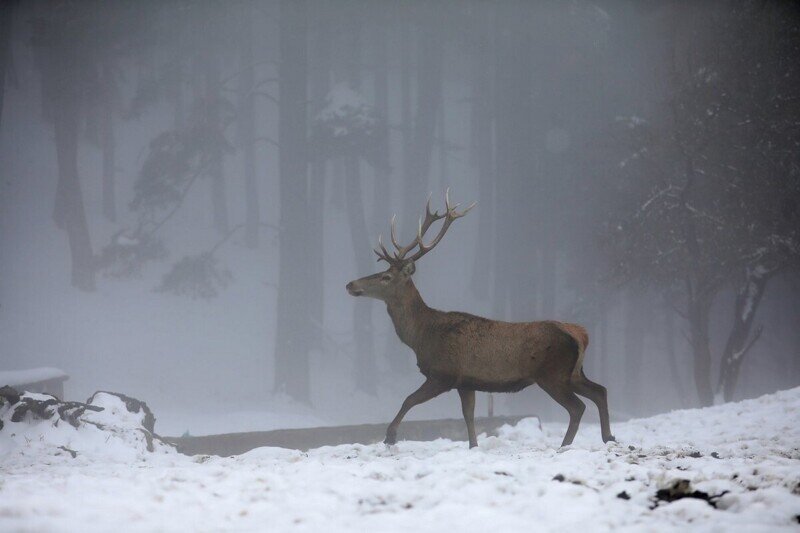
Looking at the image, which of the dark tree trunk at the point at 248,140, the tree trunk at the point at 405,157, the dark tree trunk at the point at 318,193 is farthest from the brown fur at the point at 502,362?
the dark tree trunk at the point at 248,140

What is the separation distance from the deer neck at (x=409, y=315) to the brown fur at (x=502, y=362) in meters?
0.18

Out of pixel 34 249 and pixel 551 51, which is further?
pixel 551 51

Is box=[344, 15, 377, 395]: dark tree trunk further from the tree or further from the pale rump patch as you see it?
the pale rump patch

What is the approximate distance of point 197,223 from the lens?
3594cm

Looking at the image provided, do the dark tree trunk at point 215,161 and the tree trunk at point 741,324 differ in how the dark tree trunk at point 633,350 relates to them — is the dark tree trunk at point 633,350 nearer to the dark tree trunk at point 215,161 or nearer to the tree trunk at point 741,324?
the tree trunk at point 741,324

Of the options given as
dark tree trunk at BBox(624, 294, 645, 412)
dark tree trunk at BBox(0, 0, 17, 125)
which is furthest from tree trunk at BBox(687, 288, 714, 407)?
dark tree trunk at BBox(0, 0, 17, 125)

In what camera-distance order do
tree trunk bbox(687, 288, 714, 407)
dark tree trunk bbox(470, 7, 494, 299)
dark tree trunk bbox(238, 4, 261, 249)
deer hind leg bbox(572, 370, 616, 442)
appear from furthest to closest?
dark tree trunk bbox(470, 7, 494, 299), dark tree trunk bbox(238, 4, 261, 249), tree trunk bbox(687, 288, 714, 407), deer hind leg bbox(572, 370, 616, 442)

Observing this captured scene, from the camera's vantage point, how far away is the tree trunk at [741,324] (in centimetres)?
1917

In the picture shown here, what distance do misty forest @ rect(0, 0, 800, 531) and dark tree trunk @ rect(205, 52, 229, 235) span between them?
20 cm

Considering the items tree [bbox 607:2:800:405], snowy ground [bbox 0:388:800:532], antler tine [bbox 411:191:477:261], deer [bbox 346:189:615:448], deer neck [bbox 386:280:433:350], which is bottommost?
snowy ground [bbox 0:388:800:532]

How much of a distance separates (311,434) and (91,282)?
21.6 meters

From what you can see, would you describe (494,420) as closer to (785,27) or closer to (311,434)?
(311,434)

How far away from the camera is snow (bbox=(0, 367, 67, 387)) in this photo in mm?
11906

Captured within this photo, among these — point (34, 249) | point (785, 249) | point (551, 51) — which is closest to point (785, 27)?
point (785, 249)
